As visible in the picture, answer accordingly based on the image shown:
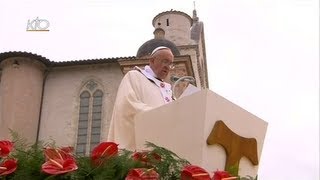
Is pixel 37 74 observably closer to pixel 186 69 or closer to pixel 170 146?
pixel 186 69

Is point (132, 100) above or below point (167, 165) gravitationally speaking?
above

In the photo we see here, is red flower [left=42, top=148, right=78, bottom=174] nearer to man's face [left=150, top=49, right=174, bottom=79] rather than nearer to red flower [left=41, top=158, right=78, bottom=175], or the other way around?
red flower [left=41, top=158, right=78, bottom=175]

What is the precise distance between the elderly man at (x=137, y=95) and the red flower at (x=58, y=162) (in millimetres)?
1016

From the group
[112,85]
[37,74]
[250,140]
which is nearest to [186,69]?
[112,85]

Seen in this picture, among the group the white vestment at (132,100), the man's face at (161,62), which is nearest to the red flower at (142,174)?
the white vestment at (132,100)

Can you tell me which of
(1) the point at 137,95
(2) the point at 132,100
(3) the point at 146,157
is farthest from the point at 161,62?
(3) the point at 146,157

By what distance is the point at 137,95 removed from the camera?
3.92 metres

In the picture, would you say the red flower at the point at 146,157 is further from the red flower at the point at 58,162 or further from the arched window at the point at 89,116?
the arched window at the point at 89,116

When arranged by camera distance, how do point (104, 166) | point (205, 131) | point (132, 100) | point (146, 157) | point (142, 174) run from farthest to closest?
1. point (132, 100)
2. point (205, 131)
3. point (146, 157)
4. point (104, 166)
5. point (142, 174)

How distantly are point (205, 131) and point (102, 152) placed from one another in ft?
2.44

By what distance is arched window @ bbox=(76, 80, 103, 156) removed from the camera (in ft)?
69.9

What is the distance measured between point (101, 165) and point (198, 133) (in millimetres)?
764

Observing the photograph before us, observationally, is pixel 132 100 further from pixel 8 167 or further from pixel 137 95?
pixel 8 167

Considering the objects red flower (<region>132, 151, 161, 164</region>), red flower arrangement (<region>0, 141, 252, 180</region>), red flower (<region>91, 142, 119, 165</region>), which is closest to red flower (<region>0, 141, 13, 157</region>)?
Answer: red flower arrangement (<region>0, 141, 252, 180</region>)
